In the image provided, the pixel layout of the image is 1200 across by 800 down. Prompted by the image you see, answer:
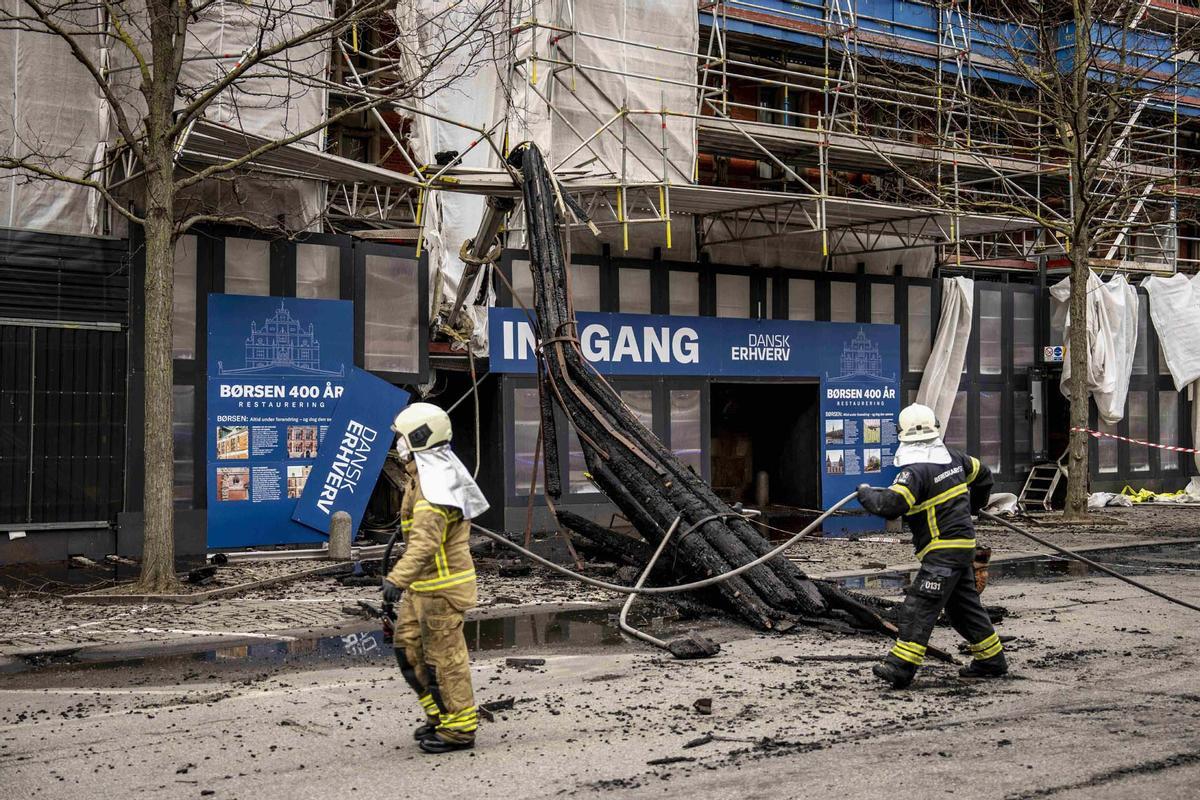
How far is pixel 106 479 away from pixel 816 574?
346 inches

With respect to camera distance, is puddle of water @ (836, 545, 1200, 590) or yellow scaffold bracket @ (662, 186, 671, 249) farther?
yellow scaffold bracket @ (662, 186, 671, 249)

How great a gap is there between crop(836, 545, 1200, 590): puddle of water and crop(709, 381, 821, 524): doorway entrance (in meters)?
5.89

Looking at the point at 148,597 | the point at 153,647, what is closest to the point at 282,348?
the point at 148,597

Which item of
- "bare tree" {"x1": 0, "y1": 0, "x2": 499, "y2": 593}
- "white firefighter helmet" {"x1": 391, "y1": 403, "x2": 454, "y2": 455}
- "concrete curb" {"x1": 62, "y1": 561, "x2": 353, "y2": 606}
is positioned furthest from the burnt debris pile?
"white firefighter helmet" {"x1": 391, "y1": 403, "x2": 454, "y2": 455}

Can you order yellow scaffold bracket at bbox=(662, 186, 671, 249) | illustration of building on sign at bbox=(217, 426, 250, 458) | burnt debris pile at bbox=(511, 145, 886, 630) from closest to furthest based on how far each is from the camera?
1. burnt debris pile at bbox=(511, 145, 886, 630)
2. illustration of building on sign at bbox=(217, 426, 250, 458)
3. yellow scaffold bracket at bbox=(662, 186, 671, 249)

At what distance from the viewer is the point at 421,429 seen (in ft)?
22.0

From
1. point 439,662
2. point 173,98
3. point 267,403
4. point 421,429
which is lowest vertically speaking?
point 439,662

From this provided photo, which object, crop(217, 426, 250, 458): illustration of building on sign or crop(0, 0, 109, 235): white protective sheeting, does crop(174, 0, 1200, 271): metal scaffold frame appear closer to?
crop(0, 0, 109, 235): white protective sheeting

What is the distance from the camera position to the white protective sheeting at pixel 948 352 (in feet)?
74.3

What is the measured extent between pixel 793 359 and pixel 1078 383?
485 cm

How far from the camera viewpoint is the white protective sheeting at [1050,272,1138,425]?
2397 cm

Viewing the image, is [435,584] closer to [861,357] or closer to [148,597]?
[148,597]

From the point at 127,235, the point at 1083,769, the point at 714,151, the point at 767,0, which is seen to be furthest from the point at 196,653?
the point at 767,0

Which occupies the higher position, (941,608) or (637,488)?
(637,488)
